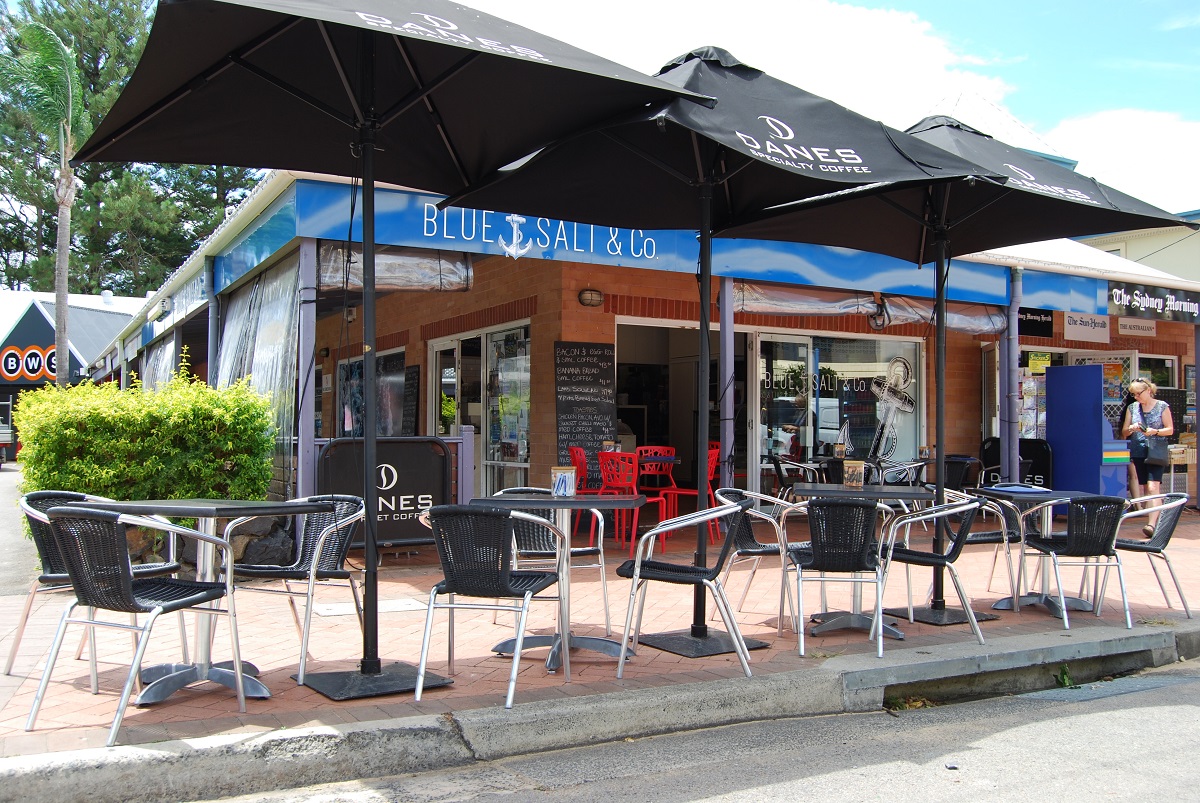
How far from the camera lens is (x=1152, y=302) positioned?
1223 cm

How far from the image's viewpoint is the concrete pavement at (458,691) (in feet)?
11.1

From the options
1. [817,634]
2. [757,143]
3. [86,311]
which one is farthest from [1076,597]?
[86,311]

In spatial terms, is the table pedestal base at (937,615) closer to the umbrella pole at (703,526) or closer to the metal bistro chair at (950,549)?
the metal bistro chair at (950,549)

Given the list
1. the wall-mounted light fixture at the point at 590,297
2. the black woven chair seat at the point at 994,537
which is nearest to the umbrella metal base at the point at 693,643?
the black woven chair seat at the point at 994,537

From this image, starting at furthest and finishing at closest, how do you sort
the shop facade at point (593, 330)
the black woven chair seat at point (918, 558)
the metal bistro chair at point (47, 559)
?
1. the shop facade at point (593, 330)
2. the black woven chair seat at point (918, 558)
3. the metal bistro chair at point (47, 559)

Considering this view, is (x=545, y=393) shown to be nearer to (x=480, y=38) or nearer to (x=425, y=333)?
(x=425, y=333)

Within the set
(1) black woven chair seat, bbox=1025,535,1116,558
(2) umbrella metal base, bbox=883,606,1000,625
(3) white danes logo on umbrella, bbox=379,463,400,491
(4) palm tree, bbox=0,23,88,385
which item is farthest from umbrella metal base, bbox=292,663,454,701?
(4) palm tree, bbox=0,23,88,385

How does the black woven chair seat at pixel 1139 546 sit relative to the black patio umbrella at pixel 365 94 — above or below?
below

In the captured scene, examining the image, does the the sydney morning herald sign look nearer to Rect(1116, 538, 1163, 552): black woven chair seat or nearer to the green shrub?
Rect(1116, 538, 1163, 552): black woven chair seat

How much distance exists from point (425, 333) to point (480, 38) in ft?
30.1

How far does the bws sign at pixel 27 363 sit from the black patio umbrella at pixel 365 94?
96.7 feet

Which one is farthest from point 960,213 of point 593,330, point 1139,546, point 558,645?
point 593,330

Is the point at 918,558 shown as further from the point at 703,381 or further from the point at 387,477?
the point at 387,477

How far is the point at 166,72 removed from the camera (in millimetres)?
4078
